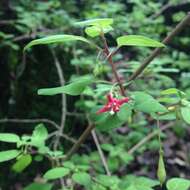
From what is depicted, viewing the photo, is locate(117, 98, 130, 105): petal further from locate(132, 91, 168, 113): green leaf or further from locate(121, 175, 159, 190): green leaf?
locate(121, 175, 159, 190): green leaf

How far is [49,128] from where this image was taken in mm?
1930

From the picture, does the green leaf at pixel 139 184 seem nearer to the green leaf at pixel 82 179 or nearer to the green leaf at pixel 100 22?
the green leaf at pixel 82 179

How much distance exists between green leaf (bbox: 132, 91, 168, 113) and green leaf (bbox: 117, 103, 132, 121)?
0.05 feet

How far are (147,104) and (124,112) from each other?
45 millimetres

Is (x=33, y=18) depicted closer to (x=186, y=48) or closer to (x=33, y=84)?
(x=33, y=84)

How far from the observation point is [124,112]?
0.67 meters

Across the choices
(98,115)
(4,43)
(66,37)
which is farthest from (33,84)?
(66,37)

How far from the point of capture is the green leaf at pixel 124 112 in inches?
26.2

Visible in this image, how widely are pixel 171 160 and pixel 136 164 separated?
0.23m

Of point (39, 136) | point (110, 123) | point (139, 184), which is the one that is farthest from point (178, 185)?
point (39, 136)

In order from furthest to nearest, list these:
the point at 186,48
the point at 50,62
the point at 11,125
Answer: the point at 186,48 < the point at 50,62 < the point at 11,125

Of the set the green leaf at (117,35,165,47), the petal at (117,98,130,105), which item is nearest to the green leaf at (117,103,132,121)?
the petal at (117,98,130,105)

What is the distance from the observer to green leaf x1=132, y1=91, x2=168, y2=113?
66 cm

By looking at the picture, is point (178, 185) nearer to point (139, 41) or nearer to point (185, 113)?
point (185, 113)
